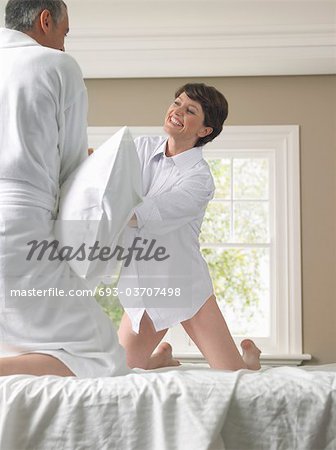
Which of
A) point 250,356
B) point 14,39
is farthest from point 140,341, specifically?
point 14,39

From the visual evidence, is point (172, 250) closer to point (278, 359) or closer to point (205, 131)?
point (205, 131)

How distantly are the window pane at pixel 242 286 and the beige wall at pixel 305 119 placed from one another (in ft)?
1.06

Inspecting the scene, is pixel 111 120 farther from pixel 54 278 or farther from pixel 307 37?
pixel 54 278

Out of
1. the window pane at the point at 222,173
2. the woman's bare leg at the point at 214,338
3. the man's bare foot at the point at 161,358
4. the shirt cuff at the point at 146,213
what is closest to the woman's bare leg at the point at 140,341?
the man's bare foot at the point at 161,358

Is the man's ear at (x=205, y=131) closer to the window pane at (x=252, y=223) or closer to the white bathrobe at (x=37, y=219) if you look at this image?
the white bathrobe at (x=37, y=219)

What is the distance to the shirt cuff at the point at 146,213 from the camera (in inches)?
88.2

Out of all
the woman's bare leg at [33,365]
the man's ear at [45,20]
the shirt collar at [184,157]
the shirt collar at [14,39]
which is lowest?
the woman's bare leg at [33,365]

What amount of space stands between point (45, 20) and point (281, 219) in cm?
289

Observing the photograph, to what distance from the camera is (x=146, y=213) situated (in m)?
2.27

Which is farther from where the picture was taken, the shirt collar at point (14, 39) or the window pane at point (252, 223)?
the window pane at point (252, 223)

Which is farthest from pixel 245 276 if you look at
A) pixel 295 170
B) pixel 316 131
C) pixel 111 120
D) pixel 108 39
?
pixel 108 39

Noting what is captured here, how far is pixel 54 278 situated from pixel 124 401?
0.41m

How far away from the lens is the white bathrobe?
181 centimetres

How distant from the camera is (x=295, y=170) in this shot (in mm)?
4645
